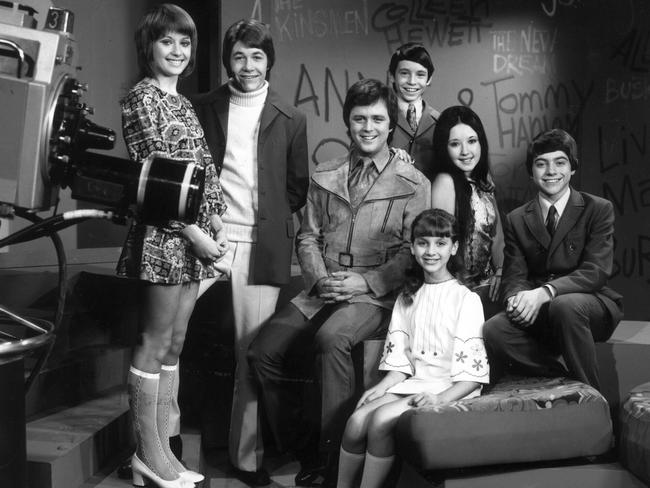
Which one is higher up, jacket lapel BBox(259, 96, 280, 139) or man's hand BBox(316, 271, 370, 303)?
jacket lapel BBox(259, 96, 280, 139)

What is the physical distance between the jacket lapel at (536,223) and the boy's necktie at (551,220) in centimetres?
2

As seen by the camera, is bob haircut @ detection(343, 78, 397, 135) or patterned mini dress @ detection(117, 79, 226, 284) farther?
bob haircut @ detection(343, 78, 397, 135)

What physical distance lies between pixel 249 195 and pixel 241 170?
0.31 feet

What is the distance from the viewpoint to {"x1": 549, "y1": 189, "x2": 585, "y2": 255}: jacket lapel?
120 inches

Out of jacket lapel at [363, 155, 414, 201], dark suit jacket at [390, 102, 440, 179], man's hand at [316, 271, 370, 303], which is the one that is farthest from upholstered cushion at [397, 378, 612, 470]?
dark suit jacket at [390, 102, 440, 179]

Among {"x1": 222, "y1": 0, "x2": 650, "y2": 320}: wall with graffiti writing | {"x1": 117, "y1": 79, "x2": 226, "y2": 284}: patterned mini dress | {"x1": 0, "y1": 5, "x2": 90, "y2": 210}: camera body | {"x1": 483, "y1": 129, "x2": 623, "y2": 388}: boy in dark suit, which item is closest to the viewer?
{"x1": 0, "y1": 5, "x2": 90, "y2": 210}: camera body

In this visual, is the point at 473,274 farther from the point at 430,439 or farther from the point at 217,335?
the point at 217,335

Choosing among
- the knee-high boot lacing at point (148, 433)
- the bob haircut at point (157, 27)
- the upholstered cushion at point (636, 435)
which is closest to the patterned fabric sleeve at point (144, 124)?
the bob haircut at point (157, 27)

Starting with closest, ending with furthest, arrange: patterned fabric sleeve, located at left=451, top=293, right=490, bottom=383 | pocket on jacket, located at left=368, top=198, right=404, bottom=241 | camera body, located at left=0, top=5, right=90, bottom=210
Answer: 1. camera body, located at left=0, top=5, right=90, bottom=210
2. patterned fabric sleeve, located at left=451, top=293, right=490, bottom=383
3. pocket on jacket, located at left=368, top=198, right=404, bottom=241

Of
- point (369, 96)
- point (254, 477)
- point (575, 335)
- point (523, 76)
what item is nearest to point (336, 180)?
point (369, 96)

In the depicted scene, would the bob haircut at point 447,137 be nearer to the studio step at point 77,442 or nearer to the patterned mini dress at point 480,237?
the patterned mini dress at point 480,237

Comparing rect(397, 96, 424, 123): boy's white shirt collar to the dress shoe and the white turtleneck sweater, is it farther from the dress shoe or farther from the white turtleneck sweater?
the dress shoe

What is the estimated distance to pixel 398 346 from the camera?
9.29 ft

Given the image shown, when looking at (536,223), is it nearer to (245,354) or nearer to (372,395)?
(372,395)
